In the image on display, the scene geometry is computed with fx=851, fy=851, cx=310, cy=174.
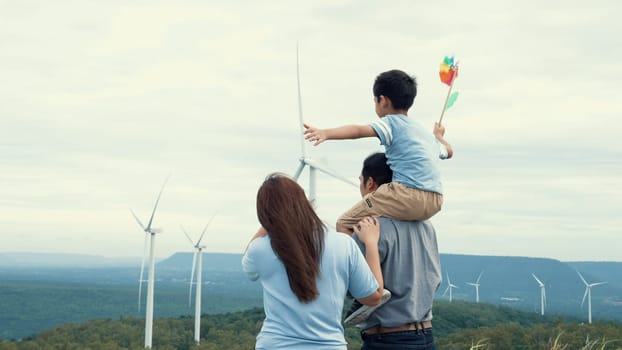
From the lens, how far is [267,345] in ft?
17.0

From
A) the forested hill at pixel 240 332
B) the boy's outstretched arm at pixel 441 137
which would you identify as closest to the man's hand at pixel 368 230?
the boy's outstretched arm at pixel 441 137

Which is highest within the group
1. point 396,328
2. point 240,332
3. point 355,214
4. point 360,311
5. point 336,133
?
point 336,133

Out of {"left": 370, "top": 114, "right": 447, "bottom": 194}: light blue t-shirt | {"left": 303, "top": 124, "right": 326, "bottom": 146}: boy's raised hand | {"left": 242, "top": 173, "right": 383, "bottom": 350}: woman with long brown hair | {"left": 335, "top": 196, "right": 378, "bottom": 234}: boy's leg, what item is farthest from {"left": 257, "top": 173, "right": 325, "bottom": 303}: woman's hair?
{"left": 370, "top": 114, "right": 447, "bottom": 194}: light blue t-shirt

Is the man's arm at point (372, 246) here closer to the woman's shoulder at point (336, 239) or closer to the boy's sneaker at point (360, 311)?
the boy's sneaker at point (360, 311)

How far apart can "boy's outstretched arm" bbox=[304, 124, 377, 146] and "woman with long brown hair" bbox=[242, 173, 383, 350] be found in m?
0.43

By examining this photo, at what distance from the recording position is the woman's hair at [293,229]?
4988 mm

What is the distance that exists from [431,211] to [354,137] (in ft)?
2.65

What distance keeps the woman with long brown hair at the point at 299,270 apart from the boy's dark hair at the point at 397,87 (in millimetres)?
1317

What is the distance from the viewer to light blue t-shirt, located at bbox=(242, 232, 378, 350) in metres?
5.14

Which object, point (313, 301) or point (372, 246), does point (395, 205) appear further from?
point (313, 301)

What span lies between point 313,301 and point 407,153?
1.37 meters

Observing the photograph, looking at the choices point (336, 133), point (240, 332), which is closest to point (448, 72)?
point (336, 133)

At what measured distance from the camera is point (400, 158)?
5.94 m

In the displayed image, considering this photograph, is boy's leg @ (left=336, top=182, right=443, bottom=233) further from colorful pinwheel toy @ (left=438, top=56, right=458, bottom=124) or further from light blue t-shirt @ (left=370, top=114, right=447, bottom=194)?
colorful pinwheel toy @ (left=438, top=56, right=458, bottom=124)
